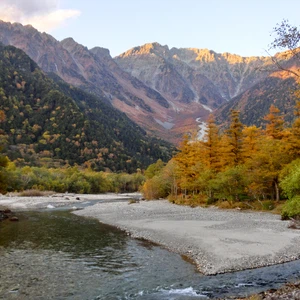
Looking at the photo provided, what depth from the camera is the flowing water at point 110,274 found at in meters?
14.9

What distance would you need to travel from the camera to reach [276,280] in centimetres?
1656

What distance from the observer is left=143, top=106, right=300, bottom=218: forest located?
44.7 metres

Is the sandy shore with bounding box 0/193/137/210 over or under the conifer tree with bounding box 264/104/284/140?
under

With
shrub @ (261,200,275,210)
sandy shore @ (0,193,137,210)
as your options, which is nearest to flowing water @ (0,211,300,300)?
shrub @ (261,200,275,210)

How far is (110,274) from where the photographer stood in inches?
696

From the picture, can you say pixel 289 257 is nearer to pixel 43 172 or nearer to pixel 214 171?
pixel 214 171

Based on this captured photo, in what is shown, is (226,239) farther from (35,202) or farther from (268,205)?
(35,202)

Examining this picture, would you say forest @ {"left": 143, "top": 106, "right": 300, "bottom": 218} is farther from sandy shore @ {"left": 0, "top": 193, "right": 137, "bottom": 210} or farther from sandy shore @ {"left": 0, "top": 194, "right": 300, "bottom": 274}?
sandy shore @ {"left": 0, "top": 193, "right": 137, "bottom": 210}

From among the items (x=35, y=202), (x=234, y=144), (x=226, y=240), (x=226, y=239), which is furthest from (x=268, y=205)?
(x=35, y=202)

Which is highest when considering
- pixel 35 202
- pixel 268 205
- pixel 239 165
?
pixel 239 165

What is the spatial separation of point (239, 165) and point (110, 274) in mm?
37708

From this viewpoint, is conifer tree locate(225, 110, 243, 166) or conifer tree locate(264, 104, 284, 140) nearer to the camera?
conifer tree locate(264, 104, 284, 140)

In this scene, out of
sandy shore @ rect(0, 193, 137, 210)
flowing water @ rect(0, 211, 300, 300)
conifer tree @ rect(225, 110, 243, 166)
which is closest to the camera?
flowing water @ rect(0, 211, 300, 300)

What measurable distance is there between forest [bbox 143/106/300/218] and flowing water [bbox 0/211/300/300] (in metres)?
21.9
